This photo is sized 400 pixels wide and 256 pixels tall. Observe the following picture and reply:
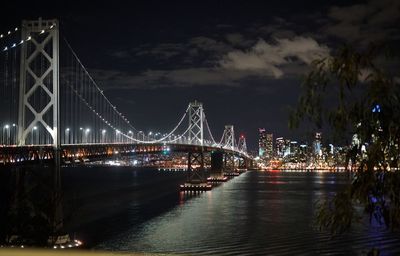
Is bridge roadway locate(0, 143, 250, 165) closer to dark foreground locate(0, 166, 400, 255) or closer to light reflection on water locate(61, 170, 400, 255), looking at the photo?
dark foreground locate(0, 166, 400, 255)

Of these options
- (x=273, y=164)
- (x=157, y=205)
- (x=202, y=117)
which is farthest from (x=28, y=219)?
(x=273, y=164)

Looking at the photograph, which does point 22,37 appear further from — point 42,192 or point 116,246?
point 116,246

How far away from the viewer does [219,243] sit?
26031 millimetres

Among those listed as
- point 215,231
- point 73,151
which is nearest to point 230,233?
point 215,231

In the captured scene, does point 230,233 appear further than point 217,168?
No

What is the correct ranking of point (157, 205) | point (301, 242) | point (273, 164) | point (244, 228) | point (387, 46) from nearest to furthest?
1. point (387, 46)
2. point (301, 242)
3. point (244, 228)
4. point (157, 205)
5. point (273, 164)

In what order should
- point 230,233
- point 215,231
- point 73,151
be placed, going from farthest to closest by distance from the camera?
1. point 73,151
2. point 215,231
3. point 230,233

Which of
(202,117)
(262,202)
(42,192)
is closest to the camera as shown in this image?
(42,192)

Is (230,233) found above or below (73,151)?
below

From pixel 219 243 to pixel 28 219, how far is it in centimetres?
1008

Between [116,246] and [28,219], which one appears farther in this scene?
[116,246]

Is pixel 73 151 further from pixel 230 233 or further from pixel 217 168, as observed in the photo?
pixel 217 168

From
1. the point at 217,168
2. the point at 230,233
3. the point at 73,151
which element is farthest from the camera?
the point at 217,168

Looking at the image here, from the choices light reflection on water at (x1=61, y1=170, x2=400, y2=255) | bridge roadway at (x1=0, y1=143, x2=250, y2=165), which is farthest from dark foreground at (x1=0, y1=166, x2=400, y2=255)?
bridge roadway at (x1=0, y1=143, x2=250, y2=165)
